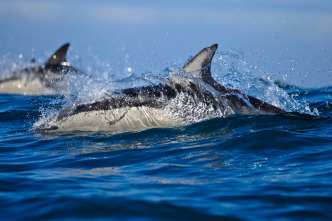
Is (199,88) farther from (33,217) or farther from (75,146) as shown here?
(33,217)


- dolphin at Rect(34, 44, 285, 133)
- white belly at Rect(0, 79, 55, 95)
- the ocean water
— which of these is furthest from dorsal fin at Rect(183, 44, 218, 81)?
white belly at Rect(0, 79, 55, 95)

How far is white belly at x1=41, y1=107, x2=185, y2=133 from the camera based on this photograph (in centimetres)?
914

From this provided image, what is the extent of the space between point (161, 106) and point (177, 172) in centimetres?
324

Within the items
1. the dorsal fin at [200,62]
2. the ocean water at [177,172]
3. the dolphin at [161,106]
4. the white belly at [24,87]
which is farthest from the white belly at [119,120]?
the white belly at [24,87]

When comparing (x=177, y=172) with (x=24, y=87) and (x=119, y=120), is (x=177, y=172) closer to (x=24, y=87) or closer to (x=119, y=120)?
(x=119, y=120)

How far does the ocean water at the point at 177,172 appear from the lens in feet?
14.8

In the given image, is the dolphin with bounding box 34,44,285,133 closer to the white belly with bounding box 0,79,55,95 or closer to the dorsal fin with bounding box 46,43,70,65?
the dorsal fin with bounding box 46,43,70,65

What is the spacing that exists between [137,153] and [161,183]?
1.77m

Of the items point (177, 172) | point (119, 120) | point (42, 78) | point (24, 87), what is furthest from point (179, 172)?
point (24, 87)

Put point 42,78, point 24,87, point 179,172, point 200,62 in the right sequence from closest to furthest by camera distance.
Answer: point 179,172 → point 200,62 → point 42,78 → point 24,87

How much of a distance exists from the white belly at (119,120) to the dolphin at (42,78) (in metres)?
9.04

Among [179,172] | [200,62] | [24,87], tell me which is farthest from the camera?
[24,87]

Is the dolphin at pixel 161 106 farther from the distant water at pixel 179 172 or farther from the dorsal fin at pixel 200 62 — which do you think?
the distant water at pixel 179 172

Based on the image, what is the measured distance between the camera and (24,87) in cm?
1897
